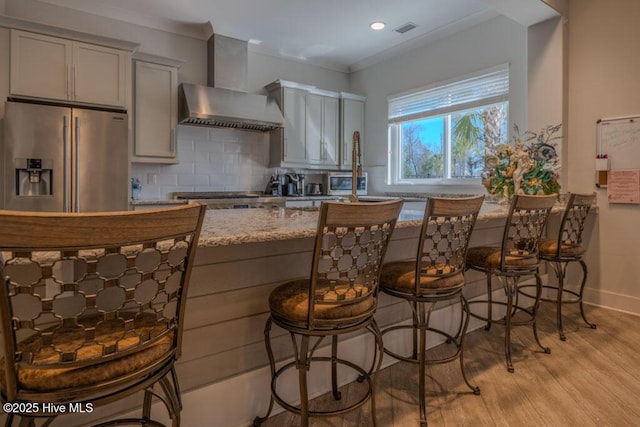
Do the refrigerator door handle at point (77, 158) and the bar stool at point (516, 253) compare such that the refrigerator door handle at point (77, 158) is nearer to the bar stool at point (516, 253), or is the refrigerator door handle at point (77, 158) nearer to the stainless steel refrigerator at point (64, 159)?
the stainless steel refrigerator at point (64, 159)

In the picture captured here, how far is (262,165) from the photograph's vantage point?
16.2 feet

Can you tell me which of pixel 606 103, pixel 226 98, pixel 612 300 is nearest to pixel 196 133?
pixel 226 98

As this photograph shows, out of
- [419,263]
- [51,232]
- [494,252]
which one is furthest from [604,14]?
[51,232]

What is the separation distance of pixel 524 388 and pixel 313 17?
3.72 m

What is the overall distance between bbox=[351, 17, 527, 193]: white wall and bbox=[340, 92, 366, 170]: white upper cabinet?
0.15m

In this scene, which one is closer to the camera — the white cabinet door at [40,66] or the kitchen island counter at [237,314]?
the kitchen island counter at [237,314]

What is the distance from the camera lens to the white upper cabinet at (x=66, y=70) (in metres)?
3.04

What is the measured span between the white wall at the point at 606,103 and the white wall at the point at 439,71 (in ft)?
1.62

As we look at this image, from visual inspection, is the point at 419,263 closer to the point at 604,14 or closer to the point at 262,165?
the point at 604,14

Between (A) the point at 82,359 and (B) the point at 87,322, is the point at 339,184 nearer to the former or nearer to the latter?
(B) the point at 87,322

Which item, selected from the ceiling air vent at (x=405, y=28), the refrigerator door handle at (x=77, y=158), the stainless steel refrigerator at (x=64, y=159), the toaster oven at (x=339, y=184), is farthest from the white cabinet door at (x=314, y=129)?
the refrigerator door handle at (x=77, y=158)

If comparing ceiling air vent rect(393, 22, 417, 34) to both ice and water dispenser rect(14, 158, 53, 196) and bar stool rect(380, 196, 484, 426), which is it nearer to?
bar stool rect(380, 196, 484, 426)

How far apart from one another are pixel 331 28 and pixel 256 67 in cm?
113

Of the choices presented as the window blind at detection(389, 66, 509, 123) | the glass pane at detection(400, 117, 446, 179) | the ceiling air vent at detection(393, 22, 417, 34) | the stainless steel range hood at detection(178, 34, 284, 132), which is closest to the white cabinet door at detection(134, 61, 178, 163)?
the stainless steel range hood at detection(178, 34, 284, 132)
